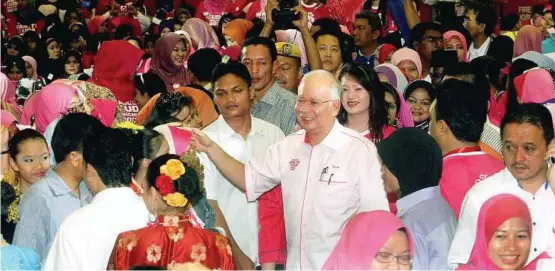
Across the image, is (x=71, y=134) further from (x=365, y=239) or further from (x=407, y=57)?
(x=407, y=57)

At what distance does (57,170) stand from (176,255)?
1.18 m

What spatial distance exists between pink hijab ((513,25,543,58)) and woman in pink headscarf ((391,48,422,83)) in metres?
1.48

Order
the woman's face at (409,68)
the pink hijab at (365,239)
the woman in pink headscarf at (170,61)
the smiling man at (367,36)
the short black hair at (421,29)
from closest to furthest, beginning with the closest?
1. the pink hijab at (365,239)
2. the woman in pink headscarf at (170,61)
3. the woman's face at (409,68)
4. the short black hair at (421,29)
5. the smiling man at (367,36)

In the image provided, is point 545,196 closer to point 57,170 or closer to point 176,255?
point 176,255

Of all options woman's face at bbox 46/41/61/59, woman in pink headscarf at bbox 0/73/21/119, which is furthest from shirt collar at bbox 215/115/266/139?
woman's face at bbox 46/41/61/59

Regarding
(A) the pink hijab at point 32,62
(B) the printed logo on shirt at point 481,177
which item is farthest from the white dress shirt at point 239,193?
(A) the pink hijab at point 32,62

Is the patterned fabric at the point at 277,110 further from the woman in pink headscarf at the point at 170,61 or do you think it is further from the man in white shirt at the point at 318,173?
the woman in pink headscarf at the point at 170,61

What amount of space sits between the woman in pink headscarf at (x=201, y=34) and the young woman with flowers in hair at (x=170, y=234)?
5.90 metres

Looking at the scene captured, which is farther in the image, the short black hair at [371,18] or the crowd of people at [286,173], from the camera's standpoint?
the short black hair at [371,18]

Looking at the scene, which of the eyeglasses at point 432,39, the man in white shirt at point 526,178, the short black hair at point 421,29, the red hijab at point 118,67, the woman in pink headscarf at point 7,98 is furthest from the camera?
the short black hair at point 421,29

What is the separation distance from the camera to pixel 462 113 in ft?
19.0

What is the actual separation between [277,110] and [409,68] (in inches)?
95.7

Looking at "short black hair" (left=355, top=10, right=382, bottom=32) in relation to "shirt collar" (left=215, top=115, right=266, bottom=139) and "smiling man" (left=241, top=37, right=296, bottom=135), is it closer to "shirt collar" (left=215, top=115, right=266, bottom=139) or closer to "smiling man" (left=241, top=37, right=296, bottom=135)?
"smiling man" (left=241, top=37, right=296, bottom=135)

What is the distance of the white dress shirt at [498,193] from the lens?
4977mm
